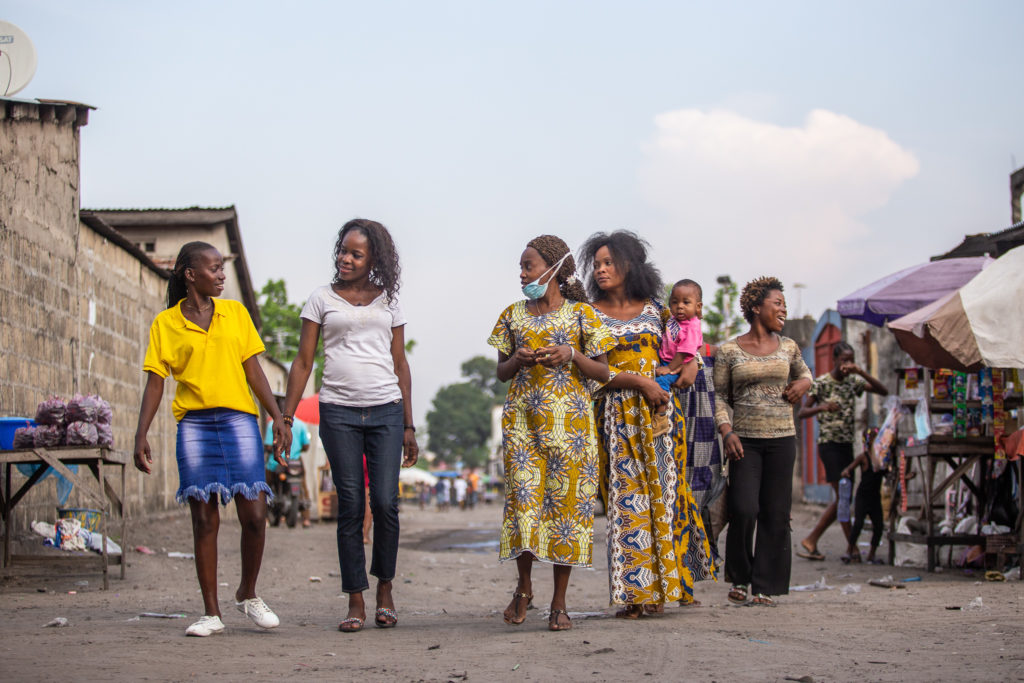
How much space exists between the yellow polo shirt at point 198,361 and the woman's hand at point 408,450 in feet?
2.69

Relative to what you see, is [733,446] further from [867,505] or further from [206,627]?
[867,505]

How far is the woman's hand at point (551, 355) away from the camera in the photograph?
17.5 feet

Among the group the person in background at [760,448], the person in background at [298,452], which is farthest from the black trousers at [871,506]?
the person in background at [298,452]

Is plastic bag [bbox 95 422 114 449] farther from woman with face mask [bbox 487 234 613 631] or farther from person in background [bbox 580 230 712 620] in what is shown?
person in background [bbox 580 230 712 620]

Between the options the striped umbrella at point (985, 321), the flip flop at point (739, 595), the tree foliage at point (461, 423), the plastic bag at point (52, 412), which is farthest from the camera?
the tree foliage at point (461, 423)

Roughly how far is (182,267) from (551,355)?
75.0 inches

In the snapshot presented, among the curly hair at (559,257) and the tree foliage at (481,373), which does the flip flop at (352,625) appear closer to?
the curly hair at (559,257)

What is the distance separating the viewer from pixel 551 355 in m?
5.34

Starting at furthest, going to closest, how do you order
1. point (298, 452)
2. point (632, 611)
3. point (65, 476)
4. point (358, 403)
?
point (298, 452)
point (65, 476)
point (632, 611)
point (358, 403)

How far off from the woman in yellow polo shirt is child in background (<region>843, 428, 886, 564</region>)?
6.65 meters

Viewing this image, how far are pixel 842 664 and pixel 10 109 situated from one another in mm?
8365

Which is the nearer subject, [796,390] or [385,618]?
[385,618]

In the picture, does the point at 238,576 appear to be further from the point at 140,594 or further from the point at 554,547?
the point at 554,547

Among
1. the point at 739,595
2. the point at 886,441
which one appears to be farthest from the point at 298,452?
the point at 739,595
